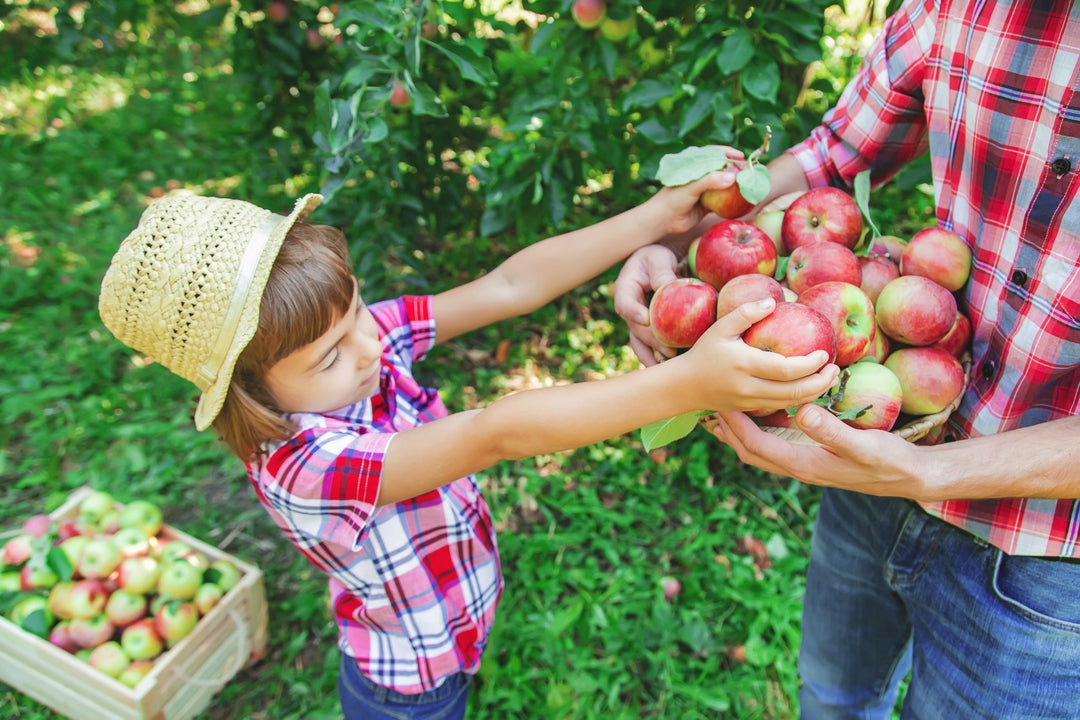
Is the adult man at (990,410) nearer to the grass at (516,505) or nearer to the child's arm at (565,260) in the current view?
the child's arm at (565,260)

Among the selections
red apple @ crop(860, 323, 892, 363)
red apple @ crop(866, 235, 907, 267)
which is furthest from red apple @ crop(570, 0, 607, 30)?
red apple @ crop(860, 323, 892, 363)

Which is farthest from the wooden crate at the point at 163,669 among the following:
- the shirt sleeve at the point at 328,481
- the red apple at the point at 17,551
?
the shirt sleeve at the point at 328,481

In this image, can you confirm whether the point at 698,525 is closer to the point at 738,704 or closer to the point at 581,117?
the point at 738,704

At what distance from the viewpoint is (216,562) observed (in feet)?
7.84

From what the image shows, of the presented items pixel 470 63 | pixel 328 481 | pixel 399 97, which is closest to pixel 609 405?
pixel 328 481

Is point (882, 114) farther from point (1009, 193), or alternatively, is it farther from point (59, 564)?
point (59, 564)

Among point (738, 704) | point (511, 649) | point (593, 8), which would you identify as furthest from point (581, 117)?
point (738, 704)

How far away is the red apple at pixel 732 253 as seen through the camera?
1.40 metres

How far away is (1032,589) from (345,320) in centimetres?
123

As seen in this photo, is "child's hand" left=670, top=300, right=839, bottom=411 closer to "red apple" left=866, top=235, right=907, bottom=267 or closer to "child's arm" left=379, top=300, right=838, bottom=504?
"child's arm" left=379, top=300, right=838, bottom=504

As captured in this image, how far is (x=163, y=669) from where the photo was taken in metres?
2.05

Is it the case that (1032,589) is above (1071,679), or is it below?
above

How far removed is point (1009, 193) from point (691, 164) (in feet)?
1.85

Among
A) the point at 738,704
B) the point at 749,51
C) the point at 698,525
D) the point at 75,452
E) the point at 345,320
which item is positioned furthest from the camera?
the point at 75,452
